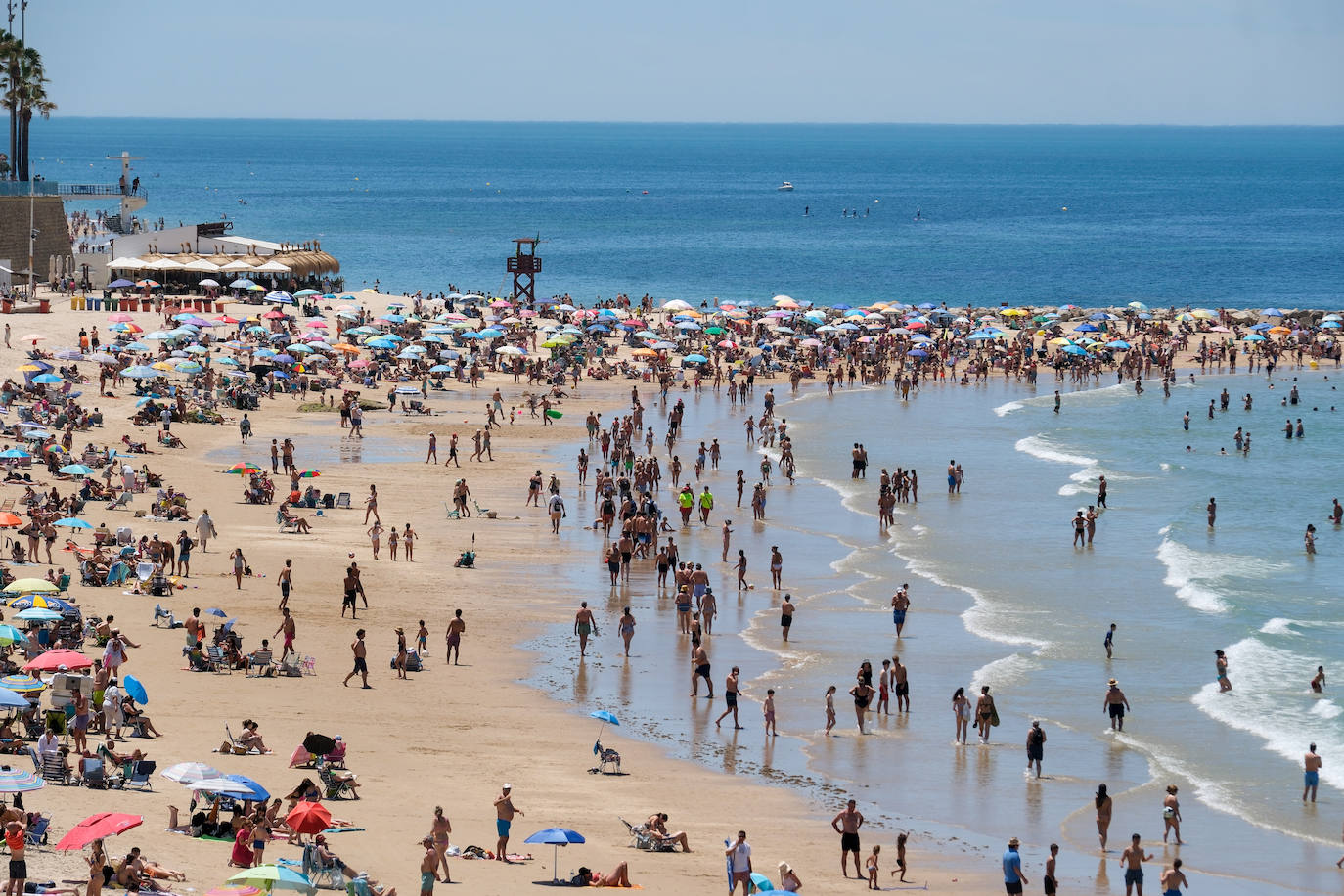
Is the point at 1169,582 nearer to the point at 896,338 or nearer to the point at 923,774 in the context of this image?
the point at 923,774

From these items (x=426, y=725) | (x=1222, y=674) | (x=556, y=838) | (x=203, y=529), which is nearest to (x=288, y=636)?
(x=426, y=725)

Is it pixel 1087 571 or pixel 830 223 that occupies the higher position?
pixel 830 223

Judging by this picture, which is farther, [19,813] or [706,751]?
Result: [706,751]

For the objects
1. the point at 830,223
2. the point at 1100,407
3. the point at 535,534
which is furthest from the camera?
the point at 830,223

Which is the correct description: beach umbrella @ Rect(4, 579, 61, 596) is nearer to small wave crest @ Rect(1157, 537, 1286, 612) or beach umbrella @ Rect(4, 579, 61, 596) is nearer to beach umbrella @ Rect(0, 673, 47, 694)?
beach umbrella @ Rect(0, 673, 47, 694)

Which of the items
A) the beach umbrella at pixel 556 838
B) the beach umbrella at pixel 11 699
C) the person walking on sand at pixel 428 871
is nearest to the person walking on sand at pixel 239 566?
the beach umbrella at pixel 11 699

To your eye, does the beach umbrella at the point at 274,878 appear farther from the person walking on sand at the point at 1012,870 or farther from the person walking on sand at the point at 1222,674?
the person walking on sand at the point at 1222,674

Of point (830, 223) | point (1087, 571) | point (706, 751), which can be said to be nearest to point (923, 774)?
point (706, 751)
